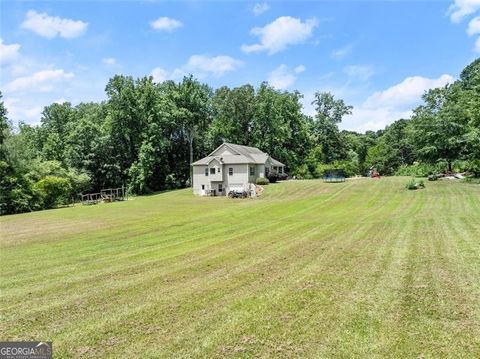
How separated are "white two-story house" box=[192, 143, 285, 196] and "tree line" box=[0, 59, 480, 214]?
33.5ft

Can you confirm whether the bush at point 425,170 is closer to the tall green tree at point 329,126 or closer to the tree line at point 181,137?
the tree line at point 181,137

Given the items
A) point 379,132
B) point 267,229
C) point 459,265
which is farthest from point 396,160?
point 459,265

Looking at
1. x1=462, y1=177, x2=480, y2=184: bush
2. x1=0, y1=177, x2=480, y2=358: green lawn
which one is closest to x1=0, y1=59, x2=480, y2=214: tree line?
x1=462, y1=177, x2=480, y2=184: bush

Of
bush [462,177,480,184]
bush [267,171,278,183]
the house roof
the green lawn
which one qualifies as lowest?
the green lawn

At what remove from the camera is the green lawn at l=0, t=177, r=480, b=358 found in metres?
5.15

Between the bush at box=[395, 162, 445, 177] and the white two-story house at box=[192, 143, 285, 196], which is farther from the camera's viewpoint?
the white two-story house at box=[192, 143, 285, 196]

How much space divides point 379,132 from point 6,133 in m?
107

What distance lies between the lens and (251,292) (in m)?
7.27

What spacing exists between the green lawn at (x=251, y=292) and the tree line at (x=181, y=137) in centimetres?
2660

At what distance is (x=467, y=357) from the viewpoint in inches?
184

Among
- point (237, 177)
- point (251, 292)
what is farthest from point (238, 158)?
point (251, 292)

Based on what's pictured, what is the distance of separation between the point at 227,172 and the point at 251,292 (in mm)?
37280

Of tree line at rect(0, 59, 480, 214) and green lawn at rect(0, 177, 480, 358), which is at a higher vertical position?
tree line at rect(0, 59, 480, 214)

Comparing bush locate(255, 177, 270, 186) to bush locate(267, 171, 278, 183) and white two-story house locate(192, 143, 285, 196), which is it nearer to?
white two-story house locate(192, 143, 285, 196)
